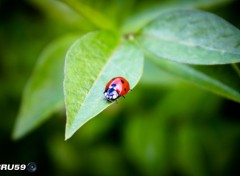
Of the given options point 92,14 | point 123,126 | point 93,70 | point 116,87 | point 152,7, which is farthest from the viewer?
point 123,126

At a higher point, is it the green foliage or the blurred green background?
the green foliage

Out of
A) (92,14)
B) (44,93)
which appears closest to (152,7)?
(92,14)

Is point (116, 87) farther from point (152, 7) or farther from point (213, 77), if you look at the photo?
point (152, 7)

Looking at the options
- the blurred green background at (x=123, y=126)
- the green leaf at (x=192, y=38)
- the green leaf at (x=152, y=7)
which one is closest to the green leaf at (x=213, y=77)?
the green leaf at (x=192, y=38)

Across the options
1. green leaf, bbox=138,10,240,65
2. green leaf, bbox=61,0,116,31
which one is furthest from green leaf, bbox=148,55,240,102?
green leaf, bbox=61,0,116,31

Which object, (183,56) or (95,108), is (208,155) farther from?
(95,108)

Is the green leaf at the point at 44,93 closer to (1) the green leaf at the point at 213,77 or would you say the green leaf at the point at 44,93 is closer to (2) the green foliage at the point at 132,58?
(2) the green foliage at the point at 132,58

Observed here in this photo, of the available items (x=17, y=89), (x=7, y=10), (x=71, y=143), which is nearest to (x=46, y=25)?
(x=7, y=10)

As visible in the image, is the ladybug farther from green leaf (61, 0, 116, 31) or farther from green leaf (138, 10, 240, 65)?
green leaf (61, 0, 116, 31)
